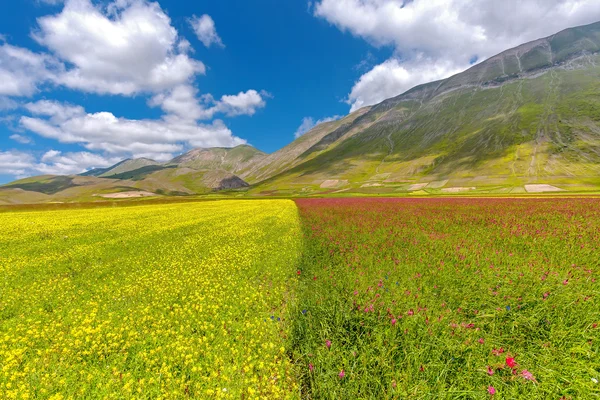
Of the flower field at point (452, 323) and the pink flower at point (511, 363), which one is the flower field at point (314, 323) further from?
the pink flower at point (511, 363)

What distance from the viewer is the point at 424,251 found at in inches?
530

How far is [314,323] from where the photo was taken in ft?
24.6

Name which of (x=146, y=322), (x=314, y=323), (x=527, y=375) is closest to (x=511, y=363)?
(x=527, y=375)

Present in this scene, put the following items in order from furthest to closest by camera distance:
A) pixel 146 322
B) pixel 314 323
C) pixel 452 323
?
pixel 146 322, pixel 314 323, pixel 452 323

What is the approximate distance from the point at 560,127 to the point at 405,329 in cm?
25316

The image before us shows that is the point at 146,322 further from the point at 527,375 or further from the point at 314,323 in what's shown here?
the point at 527,375

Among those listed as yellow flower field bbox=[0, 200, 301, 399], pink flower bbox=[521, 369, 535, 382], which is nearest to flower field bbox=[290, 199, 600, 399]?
pink flower bbox=[521, 369, 535, 382]

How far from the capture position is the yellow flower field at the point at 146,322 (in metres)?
5.62

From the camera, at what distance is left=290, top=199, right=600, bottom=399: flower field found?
522cm

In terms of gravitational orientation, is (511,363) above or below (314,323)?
above

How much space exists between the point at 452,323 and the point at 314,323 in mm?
3937

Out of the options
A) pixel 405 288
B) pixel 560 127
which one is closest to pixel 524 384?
pixel 405 288

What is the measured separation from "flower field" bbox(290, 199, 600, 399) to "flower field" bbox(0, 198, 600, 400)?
42mm

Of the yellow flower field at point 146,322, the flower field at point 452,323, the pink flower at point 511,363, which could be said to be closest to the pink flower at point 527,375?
the flower field at point 452,323
